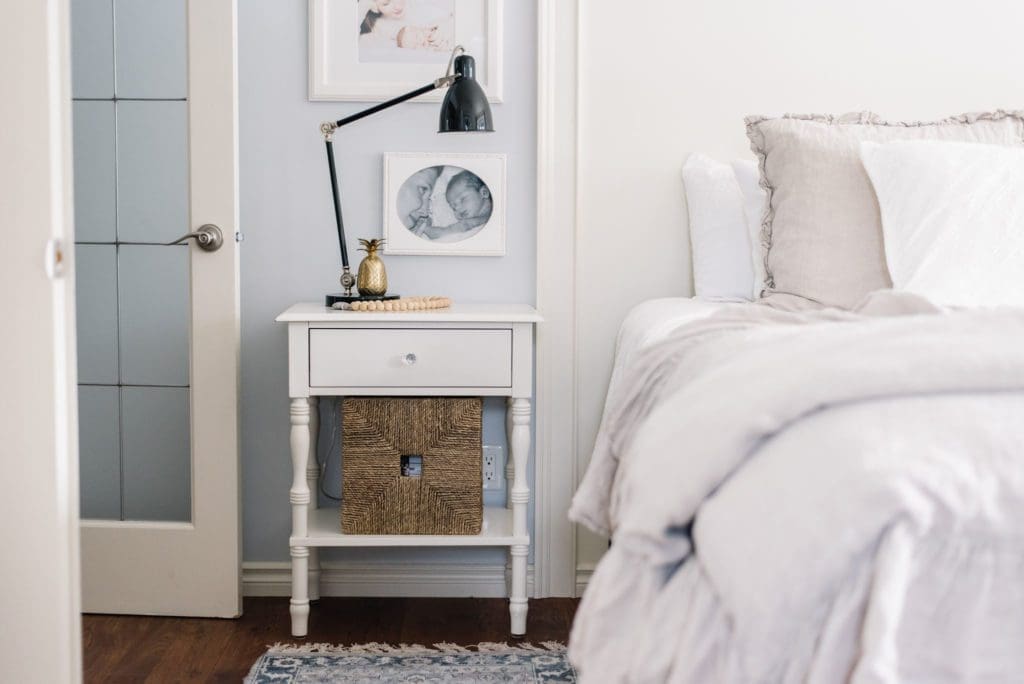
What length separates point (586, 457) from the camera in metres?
Answer: 2.61

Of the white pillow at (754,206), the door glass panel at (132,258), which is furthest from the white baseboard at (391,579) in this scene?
the white pillow at (754,206)

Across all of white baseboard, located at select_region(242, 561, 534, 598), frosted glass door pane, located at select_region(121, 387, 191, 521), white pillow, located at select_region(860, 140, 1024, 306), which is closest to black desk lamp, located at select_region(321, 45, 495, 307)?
frosted glass door pane, located at select_region(121, 387, 191, 521)

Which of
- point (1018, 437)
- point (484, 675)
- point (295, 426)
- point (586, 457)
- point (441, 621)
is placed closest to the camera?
point (1018, 437)

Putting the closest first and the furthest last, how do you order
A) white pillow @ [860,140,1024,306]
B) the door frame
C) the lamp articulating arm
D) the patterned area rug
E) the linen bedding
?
1. the linen bedding
2. the door frame
3. white pillow @ [860,140,1024,306]
4. the patterned area rug
5. the lamp articulating arm

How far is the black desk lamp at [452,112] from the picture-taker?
223cm

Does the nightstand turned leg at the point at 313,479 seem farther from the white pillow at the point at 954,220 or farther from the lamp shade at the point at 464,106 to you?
the white pillow at the point at 954,220

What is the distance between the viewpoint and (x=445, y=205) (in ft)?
8.38

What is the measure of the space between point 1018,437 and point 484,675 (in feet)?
4.55

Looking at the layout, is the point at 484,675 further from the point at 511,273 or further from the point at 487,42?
the point at 487,42

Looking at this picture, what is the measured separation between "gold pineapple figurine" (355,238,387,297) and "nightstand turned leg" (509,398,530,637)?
0.42m

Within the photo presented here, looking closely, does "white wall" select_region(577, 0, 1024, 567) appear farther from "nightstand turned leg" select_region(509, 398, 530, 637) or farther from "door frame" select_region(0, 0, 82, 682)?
"door frame" select_region(0, 0, 82, 682)

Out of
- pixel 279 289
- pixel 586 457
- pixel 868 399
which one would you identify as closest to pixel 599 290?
pixel 586 457

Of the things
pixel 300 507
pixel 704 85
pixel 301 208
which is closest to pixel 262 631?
pixel 300 507

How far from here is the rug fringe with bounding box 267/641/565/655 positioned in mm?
2197
